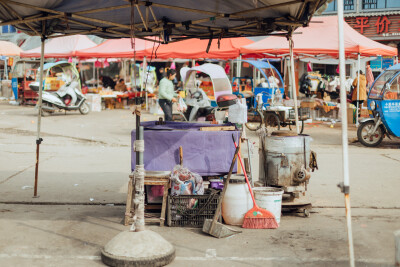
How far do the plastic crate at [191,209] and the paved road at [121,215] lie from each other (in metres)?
0.17

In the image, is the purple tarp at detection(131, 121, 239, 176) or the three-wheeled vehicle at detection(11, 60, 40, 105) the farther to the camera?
the three-wheeled vehicle at detection(11, 60, 40, 105)

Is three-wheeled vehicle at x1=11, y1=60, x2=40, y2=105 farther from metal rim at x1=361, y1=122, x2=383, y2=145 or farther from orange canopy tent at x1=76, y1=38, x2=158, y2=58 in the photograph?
metal rim at x1=361, y1=122, x2=383, y2=145

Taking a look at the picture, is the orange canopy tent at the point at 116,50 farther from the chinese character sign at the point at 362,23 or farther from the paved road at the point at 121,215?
the chinese character sign at the point at 362,23

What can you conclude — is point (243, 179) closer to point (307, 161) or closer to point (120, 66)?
point (307, 161)

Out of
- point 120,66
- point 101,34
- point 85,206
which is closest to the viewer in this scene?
point 85,206

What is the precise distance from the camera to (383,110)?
13.5 meters

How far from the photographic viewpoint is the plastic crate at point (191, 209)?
628 cm

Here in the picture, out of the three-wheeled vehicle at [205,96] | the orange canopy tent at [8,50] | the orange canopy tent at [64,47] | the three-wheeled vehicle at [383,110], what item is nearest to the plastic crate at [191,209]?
the three-wheeled vehicle at [383,110]

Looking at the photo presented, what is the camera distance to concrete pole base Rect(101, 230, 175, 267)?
15.9 feet

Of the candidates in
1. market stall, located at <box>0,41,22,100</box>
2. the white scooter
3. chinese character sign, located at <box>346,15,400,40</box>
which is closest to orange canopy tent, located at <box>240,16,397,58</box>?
the white scooter

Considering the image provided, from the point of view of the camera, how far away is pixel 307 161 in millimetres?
6875

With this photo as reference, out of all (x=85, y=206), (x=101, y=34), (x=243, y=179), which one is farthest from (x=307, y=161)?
(x=101, y=34)

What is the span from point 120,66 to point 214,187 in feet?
118

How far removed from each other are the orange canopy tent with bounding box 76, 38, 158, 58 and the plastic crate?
17154 mm
